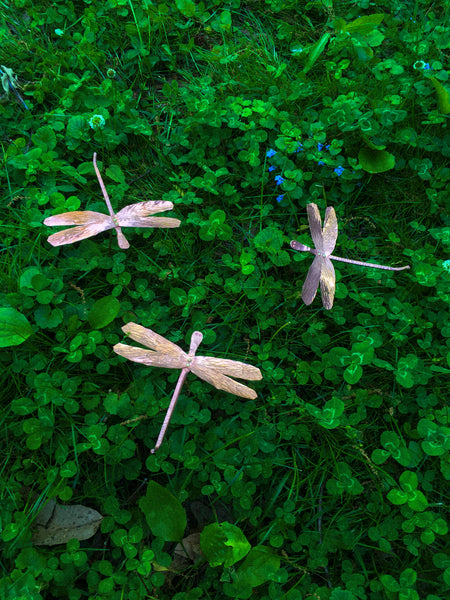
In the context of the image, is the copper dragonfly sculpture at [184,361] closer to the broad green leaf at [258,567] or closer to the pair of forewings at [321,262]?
the pair of forewings at [321,262]

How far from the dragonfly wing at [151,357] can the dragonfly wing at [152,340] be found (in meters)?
0.02

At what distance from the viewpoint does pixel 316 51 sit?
3025mm

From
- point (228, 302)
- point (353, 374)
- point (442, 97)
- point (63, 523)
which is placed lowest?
point (63, 523)

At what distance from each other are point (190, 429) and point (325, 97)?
2.33 meters

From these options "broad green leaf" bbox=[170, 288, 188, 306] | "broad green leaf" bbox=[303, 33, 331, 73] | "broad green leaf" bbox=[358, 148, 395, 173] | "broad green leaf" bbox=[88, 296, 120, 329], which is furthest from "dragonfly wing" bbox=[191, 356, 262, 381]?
"broad green leaf" bbox=[303, 33, 331, 73]

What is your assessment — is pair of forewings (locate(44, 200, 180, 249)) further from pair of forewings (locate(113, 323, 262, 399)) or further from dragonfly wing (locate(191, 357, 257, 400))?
dragonfly wing (locate(191, 357, 257, 400))

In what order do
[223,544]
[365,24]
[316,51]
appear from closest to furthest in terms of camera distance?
1. [223,544]
2. [316,51]
3. [365,24]

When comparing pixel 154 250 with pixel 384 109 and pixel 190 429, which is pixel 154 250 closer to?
pixel 190 429

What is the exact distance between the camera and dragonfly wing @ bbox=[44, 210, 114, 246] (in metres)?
2.22

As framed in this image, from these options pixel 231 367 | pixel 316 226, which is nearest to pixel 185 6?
pixel 316 226

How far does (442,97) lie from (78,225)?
2.48 meters

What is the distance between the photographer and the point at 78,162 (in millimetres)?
2812

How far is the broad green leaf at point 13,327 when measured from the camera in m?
2.21

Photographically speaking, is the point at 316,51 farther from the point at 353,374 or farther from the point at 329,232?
the point at 353,374
